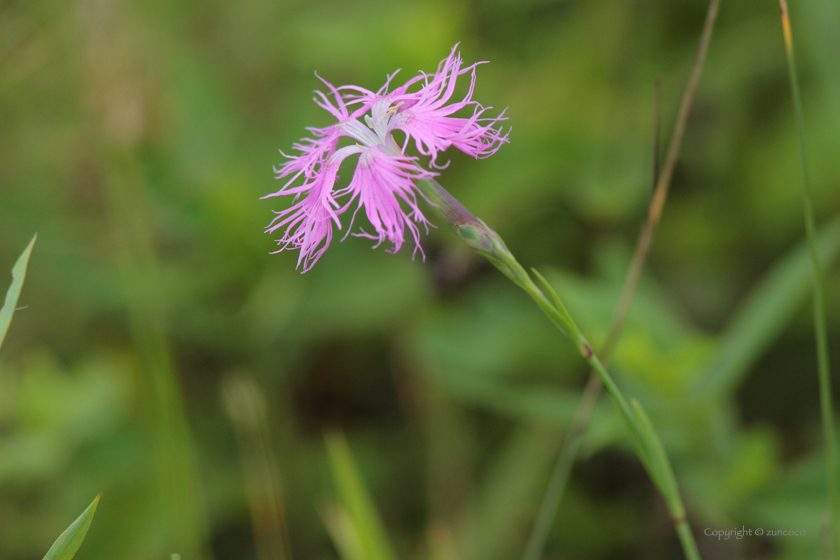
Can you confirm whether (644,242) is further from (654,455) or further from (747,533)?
(747,533)

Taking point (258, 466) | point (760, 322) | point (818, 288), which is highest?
point (818, 288)

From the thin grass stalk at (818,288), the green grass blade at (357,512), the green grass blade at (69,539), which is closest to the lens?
the green grass blade at (69,539)

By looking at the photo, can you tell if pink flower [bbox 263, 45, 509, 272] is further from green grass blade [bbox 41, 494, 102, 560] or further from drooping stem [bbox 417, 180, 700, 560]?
green grass blade [bbox 41, 494, 102, 560]

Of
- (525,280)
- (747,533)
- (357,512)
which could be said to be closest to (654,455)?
(525,280)

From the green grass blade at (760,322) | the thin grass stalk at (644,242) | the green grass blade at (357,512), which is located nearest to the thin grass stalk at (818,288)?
the thin grass stalk at (644,242)

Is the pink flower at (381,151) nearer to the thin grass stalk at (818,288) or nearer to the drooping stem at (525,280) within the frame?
the drooping stem at (525,280)

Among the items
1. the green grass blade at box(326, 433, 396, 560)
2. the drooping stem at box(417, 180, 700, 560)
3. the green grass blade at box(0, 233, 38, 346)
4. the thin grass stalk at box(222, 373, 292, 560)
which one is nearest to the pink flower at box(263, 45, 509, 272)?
the drooping stem at box(417, 180, 700, 560)

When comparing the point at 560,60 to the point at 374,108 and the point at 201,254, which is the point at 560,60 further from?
the point at 374,108

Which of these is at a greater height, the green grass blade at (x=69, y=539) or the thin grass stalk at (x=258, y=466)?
the green grass blade at (x=69, y=539)

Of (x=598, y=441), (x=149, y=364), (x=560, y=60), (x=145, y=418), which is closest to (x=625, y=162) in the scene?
(x=560, y=60)
